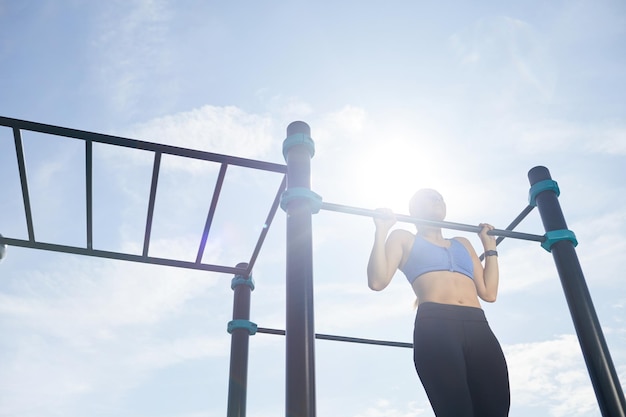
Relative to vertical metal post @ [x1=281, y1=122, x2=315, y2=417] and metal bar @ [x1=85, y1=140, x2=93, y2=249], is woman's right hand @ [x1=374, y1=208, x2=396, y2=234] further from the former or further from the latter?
metal bar @ [x1=85, y1=140, x2=93, y2=249]

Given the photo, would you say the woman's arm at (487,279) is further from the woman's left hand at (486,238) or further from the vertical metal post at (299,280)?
the vertical metal post at (299,280)

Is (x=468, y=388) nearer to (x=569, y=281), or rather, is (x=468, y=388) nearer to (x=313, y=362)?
(x=313, y=362)

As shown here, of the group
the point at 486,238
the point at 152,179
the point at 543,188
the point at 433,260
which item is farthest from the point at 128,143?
the point at 543,188

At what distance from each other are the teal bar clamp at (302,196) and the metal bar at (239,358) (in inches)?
82.5

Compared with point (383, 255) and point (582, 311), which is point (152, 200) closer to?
point (383, 255)

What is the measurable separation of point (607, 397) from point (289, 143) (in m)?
2.12

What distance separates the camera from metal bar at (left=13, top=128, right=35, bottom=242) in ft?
9.03

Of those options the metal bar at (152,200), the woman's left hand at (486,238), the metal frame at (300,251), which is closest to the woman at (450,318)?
the woman's left hand at (486,238)

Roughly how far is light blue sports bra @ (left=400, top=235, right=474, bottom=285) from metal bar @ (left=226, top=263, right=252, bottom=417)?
2269 millimetres

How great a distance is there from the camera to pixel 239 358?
150 inches

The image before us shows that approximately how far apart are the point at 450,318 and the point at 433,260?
30 centimetres

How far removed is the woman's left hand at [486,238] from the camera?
7.91 feet

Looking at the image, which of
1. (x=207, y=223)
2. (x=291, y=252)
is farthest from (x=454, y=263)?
(x=207, y=223)

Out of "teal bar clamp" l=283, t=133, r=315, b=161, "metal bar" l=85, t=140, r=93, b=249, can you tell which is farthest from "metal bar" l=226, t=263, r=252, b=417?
"teal bar clamp" l=283, t=133, r=315, b=161
